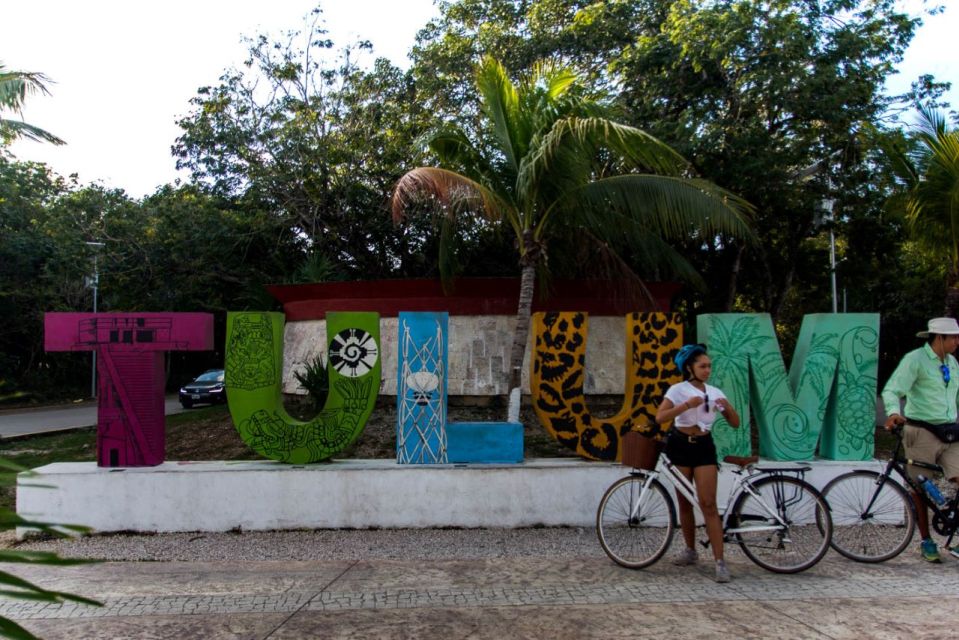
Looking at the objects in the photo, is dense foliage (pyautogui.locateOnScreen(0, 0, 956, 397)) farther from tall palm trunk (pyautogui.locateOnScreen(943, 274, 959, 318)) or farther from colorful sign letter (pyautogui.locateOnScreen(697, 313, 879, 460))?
colorful sign letter (pyautogui.locateOnScreen(697, 313, 879, 460))

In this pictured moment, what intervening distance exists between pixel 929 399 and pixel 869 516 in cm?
100

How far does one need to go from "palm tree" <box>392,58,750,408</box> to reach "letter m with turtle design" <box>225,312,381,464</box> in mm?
1961

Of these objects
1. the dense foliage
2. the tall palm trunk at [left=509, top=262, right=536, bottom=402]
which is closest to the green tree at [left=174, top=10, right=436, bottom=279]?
the dense foliage

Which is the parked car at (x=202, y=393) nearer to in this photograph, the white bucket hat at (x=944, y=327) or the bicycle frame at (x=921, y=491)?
the bicycle frame at (x=921, y=491)

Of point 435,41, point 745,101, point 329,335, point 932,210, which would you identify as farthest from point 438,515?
point 435,41

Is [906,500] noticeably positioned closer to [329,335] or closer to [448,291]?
[329,335]

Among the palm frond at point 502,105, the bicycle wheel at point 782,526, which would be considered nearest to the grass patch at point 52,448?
the palm frond at point 502,105

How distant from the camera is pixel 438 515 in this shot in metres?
7.13

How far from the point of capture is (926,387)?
5.93 m

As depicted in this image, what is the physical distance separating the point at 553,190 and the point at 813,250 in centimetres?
1251

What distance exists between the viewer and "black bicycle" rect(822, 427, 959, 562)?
19.2 ft

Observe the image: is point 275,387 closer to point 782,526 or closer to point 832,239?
point 782,526

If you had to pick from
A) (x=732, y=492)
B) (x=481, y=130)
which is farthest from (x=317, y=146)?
(x=732, y=492)

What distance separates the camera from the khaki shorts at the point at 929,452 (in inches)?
230
